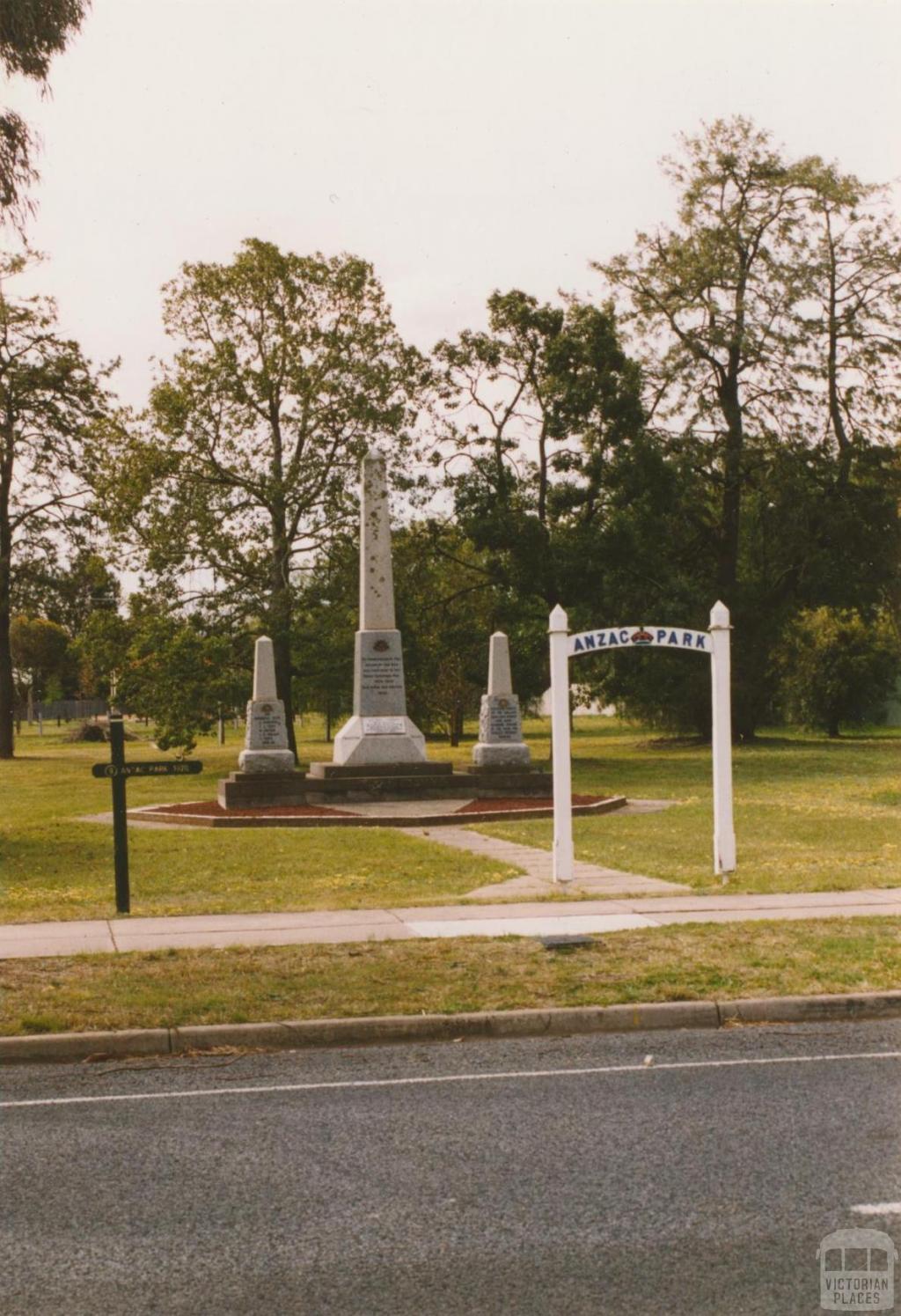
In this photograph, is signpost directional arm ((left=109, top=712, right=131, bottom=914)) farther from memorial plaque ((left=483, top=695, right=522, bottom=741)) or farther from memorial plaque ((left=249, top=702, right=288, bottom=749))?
memorial plaque ((left=483, top=695, right=522, bottom=741))

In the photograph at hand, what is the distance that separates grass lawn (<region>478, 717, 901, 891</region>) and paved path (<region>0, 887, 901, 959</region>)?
106 centimetres

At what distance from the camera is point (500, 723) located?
28.1 meters

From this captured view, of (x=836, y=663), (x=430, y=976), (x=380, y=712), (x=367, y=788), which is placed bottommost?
(x=430, y=976)

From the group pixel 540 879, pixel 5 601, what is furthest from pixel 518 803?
pixel 5 601

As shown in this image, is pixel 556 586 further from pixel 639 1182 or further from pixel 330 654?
pixel 639 1182

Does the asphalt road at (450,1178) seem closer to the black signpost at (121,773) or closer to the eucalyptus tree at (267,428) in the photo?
the black signpost at (121,773)

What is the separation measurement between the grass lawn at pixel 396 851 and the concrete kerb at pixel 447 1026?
464 cm

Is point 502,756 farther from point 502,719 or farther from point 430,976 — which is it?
point 430,976

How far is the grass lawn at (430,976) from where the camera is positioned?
8.94 m

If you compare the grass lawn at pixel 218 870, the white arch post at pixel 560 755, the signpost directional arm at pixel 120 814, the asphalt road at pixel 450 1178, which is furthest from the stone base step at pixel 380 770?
the asphalt road at pixel 450 1178

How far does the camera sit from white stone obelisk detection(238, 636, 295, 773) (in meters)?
27.1

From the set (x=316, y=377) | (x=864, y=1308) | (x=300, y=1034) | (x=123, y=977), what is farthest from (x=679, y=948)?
A: (x=316, y=377)

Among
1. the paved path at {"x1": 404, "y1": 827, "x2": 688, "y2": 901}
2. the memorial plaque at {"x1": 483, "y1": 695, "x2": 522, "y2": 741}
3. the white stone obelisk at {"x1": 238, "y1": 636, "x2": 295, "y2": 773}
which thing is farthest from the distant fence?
the paved path at {"x1": 404, "y1": 827, "x2": 688, "y2": 901}

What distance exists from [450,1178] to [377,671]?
21.9 meters
